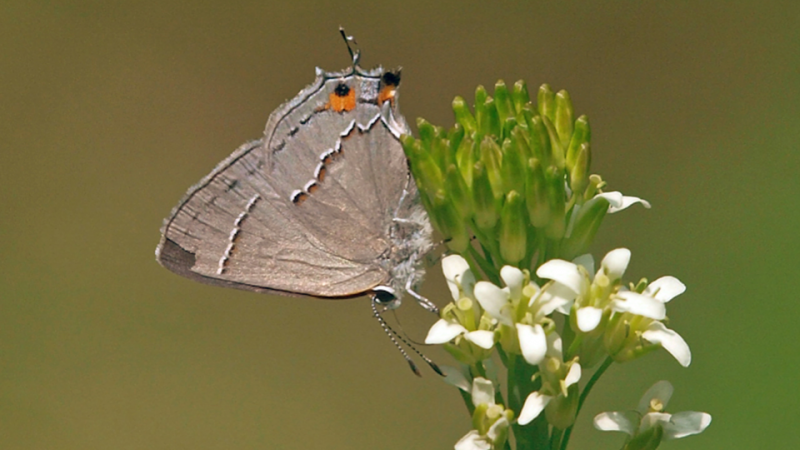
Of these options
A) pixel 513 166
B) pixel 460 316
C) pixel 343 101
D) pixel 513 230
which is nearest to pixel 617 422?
pixel 460 316

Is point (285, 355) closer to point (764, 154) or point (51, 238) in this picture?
point (51, 238)

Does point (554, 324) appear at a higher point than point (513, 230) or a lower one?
lower

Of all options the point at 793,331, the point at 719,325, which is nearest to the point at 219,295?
the point at 719,325

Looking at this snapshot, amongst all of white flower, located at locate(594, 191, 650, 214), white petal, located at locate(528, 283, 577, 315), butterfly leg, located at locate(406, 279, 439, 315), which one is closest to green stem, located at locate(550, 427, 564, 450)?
white petal, located at locate(528, 283, 577, 315)

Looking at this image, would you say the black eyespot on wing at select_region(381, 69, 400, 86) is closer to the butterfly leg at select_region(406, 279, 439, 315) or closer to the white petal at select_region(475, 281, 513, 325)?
the butterfly leg at select_region(406, 279, 439, 315)

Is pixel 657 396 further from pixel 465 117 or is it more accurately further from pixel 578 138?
pixel 465 117

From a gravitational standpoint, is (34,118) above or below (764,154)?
above

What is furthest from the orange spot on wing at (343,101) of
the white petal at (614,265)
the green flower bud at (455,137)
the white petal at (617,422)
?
the white petal at (617,422)
